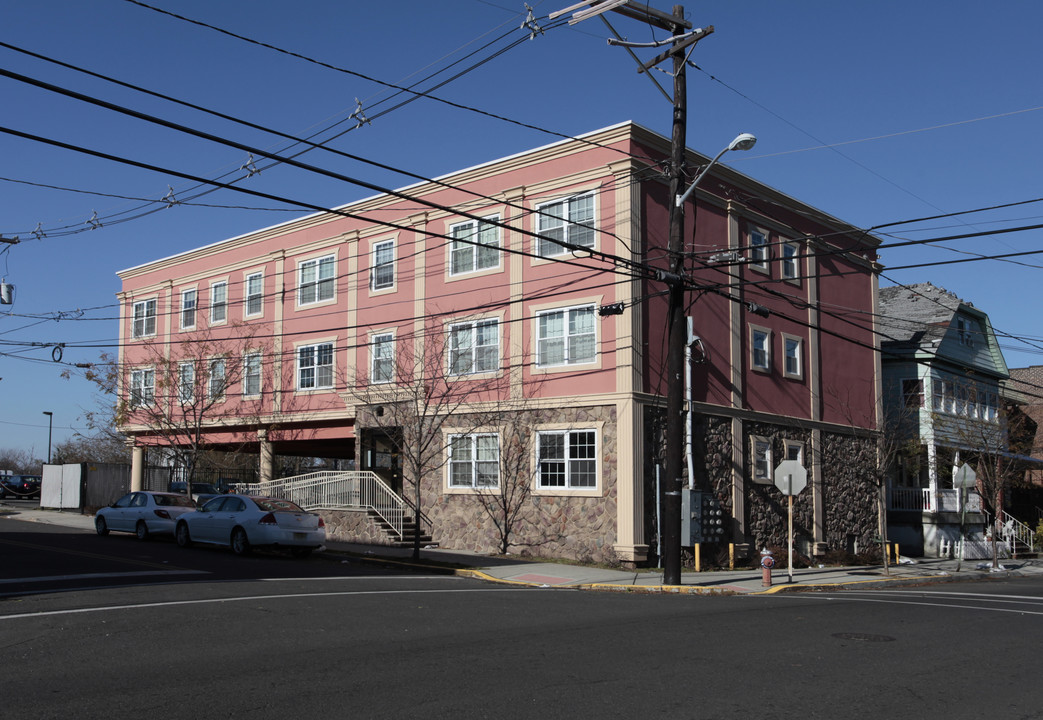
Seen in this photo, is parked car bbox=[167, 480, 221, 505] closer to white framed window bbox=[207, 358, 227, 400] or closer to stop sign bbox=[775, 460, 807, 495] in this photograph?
white framed window bbox=[207, 358, 227, 400]

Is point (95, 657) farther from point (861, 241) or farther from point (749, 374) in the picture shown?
point (861, 241)

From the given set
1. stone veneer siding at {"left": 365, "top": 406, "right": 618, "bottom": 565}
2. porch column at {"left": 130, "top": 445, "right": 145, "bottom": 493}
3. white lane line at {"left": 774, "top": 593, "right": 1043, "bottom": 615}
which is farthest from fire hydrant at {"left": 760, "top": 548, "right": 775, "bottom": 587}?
porch column at {"left": 130, "top": 445, "right": 145, "bottom": 493}

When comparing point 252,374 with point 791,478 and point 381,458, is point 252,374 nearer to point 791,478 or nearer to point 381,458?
point 381,458

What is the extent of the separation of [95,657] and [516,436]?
16505 mm

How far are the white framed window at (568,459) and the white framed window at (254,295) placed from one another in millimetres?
14143

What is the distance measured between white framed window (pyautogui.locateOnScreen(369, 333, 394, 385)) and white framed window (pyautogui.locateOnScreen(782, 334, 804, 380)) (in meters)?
12.3

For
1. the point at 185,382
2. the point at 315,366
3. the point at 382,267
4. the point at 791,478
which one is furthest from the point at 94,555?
the point at 791,478

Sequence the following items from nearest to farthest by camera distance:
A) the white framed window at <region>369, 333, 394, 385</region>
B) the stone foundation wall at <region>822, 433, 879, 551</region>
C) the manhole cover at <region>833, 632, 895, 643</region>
→ the manhole cover at <region>833, 632, 895, 643</region> < the white framed window at <region>369, 333, 394, 385</region> < the stone foundation wall at <region>822, 433, 879, 551</region>

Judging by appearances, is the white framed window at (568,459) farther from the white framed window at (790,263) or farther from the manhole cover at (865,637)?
the manhole cover at (865,637)

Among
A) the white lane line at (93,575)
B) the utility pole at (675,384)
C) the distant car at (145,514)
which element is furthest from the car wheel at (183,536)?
the utility pole at (675,384)

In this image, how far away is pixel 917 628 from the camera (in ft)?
40.8

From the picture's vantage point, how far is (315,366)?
104 feet

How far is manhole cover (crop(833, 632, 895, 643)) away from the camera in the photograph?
36.6 ft

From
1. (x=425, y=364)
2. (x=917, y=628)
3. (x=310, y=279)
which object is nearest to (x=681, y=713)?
(x=917, y=628)
